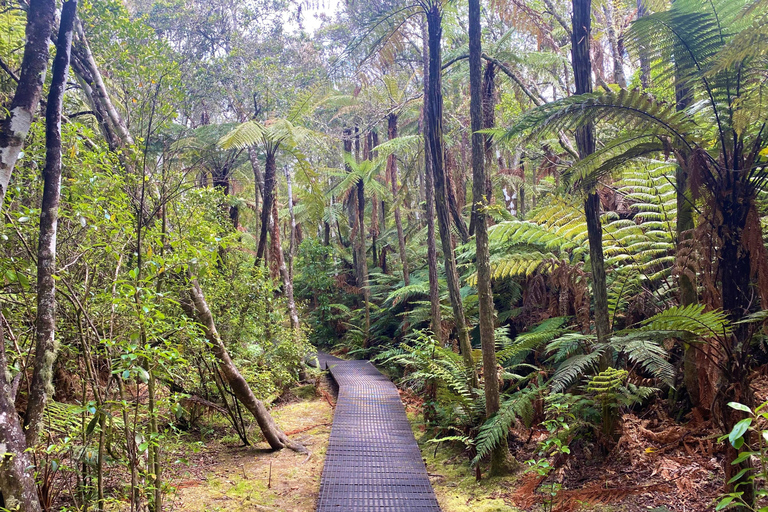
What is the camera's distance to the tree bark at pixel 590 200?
11.9ft

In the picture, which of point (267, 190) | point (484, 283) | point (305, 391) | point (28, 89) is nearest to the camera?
point (28, 89)

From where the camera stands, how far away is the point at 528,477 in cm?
380

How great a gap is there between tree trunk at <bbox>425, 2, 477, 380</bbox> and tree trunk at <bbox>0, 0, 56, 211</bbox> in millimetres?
3743

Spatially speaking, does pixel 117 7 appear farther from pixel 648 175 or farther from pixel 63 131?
pixel 648 175

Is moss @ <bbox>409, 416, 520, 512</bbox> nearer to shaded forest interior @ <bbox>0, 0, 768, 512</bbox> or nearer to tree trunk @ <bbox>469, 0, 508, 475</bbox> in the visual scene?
shaded forest interior @ <bbox>0, 0, 768, 512</bbox>

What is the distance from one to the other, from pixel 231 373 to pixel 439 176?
10.4ft

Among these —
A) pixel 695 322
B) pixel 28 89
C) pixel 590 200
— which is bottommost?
pixel 695 322

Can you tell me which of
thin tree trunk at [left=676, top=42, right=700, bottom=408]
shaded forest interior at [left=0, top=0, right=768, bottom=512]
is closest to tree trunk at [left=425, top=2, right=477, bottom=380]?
shaded forest interior at [left=0, top=0, right=768, bottom=512]

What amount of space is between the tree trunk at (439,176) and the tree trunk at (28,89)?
3743mm

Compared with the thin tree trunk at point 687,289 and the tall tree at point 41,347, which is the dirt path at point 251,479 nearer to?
the tall tree at point 41,347

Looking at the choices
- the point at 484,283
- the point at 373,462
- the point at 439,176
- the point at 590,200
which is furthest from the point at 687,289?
the point at 373,462

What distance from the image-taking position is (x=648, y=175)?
15.6ft

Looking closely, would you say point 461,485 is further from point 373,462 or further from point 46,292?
point 46,292

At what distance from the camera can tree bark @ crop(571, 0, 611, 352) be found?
3631 millimetres
